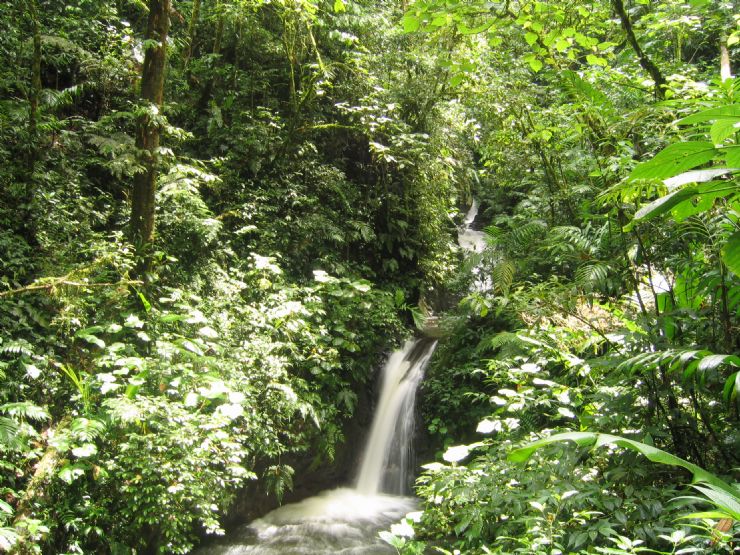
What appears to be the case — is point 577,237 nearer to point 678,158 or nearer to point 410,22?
point 410,22

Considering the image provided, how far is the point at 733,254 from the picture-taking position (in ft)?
6.52

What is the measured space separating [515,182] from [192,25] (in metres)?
Answer: 5.97

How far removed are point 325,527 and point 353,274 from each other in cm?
373

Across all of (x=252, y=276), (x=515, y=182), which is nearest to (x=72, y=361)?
(x=252, y=276)

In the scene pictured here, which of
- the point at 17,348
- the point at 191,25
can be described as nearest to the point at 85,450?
the point at 17,348

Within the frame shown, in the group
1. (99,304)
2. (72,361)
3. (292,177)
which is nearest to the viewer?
(72,361)

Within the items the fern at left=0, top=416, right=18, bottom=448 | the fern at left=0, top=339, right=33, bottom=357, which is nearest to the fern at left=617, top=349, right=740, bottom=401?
the fern at left=0, top=416, right=18, bottom=448

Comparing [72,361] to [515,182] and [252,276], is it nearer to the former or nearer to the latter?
[252,276]

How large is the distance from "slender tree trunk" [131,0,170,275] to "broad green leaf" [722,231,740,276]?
4585mm

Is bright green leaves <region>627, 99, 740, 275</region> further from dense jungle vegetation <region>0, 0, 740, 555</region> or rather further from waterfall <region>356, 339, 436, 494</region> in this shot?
waterfall <region>356, 339, 436, 494</region>

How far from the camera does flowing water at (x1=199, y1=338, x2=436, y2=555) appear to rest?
5.07m

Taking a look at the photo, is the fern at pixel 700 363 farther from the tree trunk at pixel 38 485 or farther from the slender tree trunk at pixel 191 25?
the slender tree trunk at pixel 191 25

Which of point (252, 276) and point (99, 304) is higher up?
point (252, 276)

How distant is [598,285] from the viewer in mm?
5648
